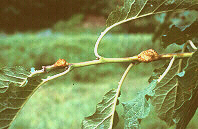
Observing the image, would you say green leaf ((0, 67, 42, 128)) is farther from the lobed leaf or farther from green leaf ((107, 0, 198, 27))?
green leaf ((107, 0, 198, 27))

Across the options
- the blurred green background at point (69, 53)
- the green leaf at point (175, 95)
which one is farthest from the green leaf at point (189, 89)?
the blurred green background at point (69, 53)

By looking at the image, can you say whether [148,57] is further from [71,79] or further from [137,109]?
[71,79]

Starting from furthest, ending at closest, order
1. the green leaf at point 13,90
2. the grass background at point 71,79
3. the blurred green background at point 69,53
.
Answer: the blurred green background at point 69,53
the grass background at point 71,79
the green leaf at point 13,90

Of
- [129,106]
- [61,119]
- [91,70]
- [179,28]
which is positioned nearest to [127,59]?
[129,106]

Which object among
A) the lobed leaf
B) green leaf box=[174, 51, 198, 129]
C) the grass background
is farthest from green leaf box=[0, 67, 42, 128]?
the grass background

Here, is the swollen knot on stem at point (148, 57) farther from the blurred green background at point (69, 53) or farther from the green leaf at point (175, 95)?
the blurred green background at point (69, 53)

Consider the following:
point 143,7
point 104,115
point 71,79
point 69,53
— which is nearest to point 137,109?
point 104,115
